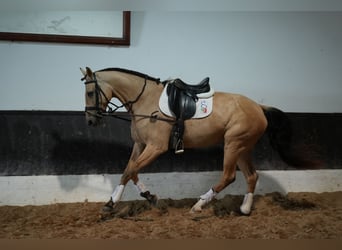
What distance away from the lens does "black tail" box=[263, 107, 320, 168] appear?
2.40m

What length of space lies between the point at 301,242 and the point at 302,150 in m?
1.48

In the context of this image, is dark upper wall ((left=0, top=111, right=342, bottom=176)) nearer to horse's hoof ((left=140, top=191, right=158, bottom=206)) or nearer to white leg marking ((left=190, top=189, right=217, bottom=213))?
horse's hoof ((left=140, top=191, right=158, bottom=206))

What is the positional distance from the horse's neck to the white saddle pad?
0.05m

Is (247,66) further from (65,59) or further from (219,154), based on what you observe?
(65,59)

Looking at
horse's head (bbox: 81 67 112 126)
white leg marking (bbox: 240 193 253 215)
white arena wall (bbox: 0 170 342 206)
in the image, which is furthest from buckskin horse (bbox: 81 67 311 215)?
white arena wall (bbox: 0 170 342 206)

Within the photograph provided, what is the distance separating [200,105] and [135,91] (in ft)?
1.37

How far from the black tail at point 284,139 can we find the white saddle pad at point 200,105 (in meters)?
0.48

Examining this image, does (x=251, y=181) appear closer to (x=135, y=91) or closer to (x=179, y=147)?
(x=179, y=147)

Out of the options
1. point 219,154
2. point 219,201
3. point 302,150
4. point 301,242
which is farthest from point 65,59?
point 301,242

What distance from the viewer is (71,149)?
257 cm

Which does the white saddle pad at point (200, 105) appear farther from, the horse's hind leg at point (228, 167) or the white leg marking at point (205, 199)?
the white leg marking at point (205, 199)

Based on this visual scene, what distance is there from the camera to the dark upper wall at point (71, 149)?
2.51m

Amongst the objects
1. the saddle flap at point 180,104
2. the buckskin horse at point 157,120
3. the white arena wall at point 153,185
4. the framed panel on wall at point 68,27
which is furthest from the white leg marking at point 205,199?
the framed panel on wall at point 68,27

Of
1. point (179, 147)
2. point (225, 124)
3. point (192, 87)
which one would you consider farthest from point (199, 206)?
point (192, 87)
